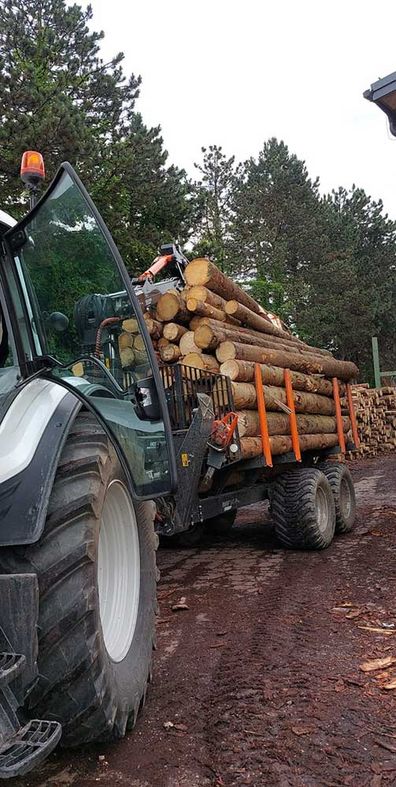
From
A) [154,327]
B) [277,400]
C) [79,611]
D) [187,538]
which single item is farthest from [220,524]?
[79,611]

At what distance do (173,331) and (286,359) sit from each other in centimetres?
190

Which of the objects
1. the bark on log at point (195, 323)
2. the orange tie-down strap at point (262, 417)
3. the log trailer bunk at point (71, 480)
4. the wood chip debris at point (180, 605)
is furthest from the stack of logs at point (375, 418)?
the log trailer bunk at point (71, 480)

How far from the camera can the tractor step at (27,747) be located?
69.1 inches

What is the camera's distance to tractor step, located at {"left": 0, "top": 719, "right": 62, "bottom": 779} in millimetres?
1755

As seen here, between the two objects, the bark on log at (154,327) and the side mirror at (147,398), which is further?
the bark on log at (154,327)

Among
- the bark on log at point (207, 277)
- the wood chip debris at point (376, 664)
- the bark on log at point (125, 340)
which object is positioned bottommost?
the wood chip debris at point (376, 664)

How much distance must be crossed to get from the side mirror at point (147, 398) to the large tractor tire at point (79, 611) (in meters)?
Result: 0.20

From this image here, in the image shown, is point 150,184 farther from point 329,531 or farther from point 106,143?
A: point 329,531

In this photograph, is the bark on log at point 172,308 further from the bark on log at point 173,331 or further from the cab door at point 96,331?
the cab door at point 96,331

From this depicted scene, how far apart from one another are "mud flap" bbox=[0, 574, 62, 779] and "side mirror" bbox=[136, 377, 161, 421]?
834 millimetres

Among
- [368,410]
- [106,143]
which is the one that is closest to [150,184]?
[106,143]

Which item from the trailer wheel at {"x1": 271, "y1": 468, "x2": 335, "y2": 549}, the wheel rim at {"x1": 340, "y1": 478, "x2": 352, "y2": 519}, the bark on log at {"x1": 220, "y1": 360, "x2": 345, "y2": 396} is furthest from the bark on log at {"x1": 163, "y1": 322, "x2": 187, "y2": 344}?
the wheel rim at {"x1": 340, "y1": 478, "x2": 352, "y2": 519}

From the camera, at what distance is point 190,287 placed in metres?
6.34

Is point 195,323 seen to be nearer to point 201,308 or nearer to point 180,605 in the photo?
point 201,308
